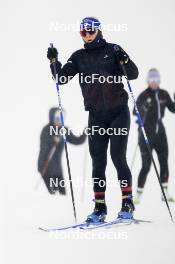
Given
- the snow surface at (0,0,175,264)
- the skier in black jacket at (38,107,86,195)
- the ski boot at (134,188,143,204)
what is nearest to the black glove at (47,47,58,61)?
the snow surface at (0,0,175,264)

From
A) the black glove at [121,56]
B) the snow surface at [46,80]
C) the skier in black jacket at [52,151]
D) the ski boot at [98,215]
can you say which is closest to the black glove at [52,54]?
the black glove at [121,56]

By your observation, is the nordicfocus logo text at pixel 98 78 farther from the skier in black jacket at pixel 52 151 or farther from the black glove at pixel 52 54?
the skier in black jacket at pixel 52 151

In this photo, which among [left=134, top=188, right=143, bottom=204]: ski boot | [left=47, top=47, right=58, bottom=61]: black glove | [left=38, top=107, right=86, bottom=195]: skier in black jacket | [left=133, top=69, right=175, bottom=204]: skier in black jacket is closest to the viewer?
[left=47, top=47, right=58, bottom=61]: black glove

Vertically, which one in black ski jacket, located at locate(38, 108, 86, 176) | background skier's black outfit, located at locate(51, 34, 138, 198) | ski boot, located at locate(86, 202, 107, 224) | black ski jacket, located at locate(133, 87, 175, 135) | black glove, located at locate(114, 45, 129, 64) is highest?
black glove, located at locate(114, 45, 129, 64)

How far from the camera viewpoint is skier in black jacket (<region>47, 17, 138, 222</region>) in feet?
13.7

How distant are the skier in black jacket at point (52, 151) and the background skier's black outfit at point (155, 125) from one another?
0.94 metres

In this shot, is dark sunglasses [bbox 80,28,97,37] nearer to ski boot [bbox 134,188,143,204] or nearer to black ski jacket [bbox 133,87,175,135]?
black ski jacket [bbox 133,87,175,135]

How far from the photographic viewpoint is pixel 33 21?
7172 millimetres

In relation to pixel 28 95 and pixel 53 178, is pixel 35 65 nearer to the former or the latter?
pixel 28 95

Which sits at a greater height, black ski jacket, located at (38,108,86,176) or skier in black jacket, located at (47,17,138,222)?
skier in black jacket, located at (47,17,138,222)

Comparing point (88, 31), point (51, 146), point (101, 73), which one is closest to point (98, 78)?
point (101, 73)

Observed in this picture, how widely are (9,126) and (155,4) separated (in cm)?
219

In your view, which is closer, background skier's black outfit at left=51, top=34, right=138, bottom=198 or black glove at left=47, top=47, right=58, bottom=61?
background skier's black outfit at left=51, top=34, right=138, bottom=198

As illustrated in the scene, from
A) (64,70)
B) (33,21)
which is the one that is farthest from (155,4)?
(64,70)
